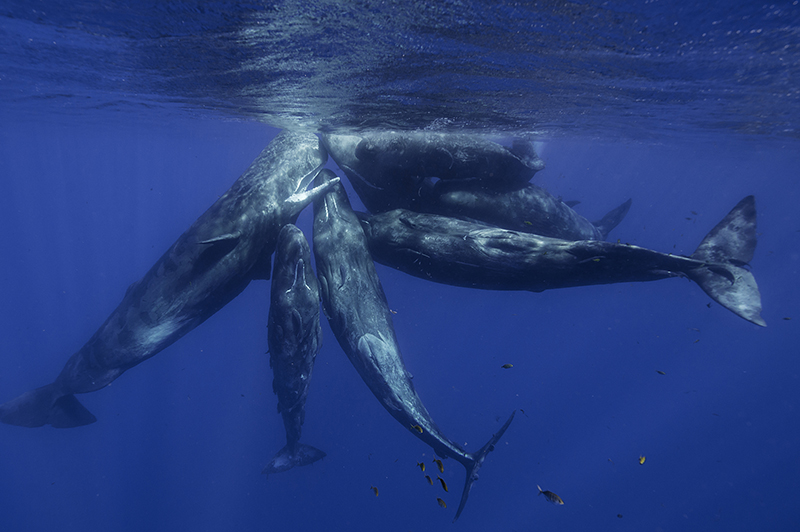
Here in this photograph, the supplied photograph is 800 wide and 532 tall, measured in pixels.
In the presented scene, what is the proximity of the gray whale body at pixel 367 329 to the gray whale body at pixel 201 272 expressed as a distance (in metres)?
1.04

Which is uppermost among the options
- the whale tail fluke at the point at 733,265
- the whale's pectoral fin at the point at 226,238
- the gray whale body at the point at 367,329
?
the whale tail fluke at the point at 733,265

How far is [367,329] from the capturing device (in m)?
5.69

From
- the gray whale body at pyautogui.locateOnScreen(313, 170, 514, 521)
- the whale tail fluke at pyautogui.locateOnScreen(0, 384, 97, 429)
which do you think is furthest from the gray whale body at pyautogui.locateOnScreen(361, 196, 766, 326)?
the whale tail fluke at pyautogui.locateOnScreen(0, 384, 97, 429)

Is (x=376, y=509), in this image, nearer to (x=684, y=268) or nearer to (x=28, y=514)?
(x=28, y=514)

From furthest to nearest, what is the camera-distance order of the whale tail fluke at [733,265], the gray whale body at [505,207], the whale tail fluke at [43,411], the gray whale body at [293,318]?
the whale tail fluke at [43,411] → the gray whale body at [505,207] → the gray whale body at [293,318] → the whale tail fluke at [733,265]

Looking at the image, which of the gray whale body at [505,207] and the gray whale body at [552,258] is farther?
the gray whale body at [505,207]

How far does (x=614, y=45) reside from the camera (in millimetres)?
6098

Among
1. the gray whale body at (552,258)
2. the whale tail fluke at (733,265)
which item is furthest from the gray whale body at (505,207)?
the whale tail fluke at (733,265)

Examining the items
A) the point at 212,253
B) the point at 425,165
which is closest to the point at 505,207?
the point at 425,165

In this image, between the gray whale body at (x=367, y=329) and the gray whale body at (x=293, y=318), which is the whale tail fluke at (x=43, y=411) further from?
the gray whale body at (x=367, y=329)

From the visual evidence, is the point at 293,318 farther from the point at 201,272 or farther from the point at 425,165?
the point at 425,165

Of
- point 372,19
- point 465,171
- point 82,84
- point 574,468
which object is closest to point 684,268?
point 465,171

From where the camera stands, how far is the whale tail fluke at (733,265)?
4642 millimetres

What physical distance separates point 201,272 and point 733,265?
26.8 ft
